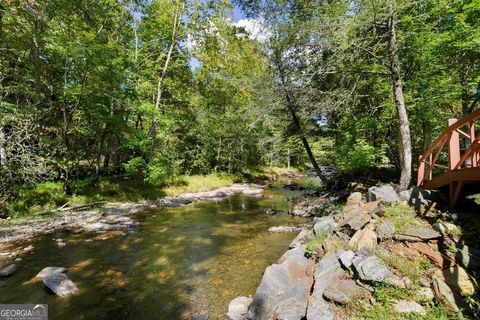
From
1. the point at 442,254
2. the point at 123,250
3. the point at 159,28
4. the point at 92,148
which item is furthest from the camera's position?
the point at 159,28

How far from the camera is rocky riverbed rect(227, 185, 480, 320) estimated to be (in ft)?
13.0

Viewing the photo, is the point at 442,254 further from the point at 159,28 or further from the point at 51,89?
the point at 159,28

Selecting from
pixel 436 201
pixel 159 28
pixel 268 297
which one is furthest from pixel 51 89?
pixel 436 201

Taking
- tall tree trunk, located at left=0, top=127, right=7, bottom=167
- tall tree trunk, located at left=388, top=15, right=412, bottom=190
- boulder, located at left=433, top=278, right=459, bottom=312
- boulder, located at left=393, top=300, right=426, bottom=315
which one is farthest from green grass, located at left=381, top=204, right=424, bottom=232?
tall tree trunk, located at left=0, top=127, right=7, bottom=167

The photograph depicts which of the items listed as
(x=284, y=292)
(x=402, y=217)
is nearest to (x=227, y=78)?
(x=402, y=217)

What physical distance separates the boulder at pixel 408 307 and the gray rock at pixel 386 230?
1468 millimetres

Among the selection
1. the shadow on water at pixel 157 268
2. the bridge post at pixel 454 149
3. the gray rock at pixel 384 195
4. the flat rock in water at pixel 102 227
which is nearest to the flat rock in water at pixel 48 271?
the shadow on water at pixel 157 268

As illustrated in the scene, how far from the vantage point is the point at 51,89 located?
14375 millimetres

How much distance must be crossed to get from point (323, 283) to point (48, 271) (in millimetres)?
6600

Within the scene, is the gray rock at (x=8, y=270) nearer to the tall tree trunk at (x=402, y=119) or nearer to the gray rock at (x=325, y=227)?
the gray rock at (x=325, y=227)

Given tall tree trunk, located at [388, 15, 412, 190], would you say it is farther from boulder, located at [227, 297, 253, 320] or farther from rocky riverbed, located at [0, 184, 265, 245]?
rocky riverbed, located at [0, 184, 265, 245]

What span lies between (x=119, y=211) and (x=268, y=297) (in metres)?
11.6

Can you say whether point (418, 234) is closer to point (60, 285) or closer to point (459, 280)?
point (459, 280)

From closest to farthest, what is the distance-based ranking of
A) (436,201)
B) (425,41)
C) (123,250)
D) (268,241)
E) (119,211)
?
(436,201), (123,250), (268,241), (425,41), (119,211)
